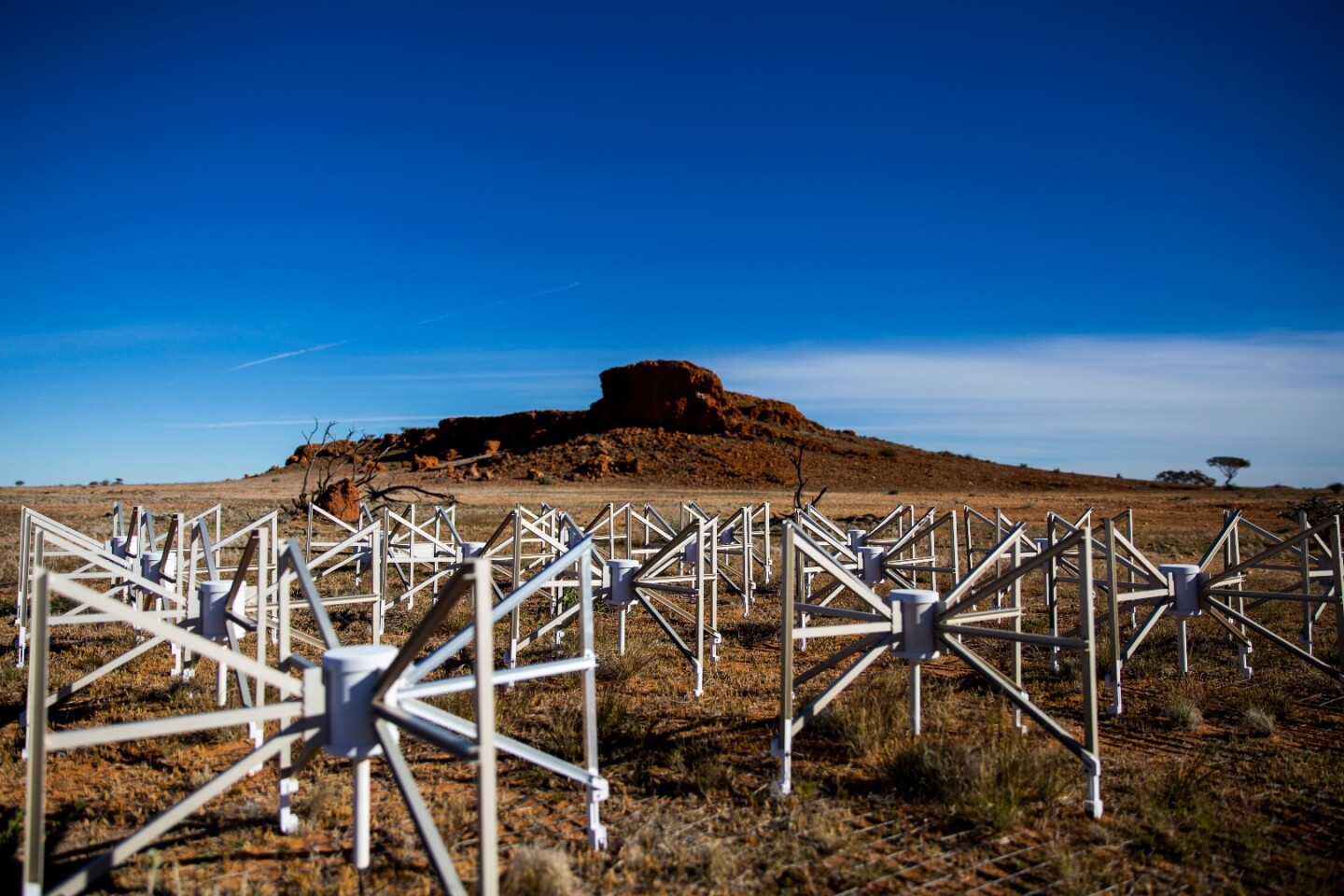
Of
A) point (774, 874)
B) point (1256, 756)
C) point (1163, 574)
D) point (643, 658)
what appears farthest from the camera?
point (643, 658)

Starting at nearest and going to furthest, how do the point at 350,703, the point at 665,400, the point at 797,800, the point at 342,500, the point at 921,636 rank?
1. the point at 350,703
2. the point at 797,800
3. the point at 921,636
4. the point at 342,500
5. the point at 665,400

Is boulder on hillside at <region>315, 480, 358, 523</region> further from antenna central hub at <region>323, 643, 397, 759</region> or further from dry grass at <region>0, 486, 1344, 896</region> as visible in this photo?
antenna central hub at <region>323, 643, 397, 759</region>

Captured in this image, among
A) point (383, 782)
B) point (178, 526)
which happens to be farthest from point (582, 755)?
point (178, 526)

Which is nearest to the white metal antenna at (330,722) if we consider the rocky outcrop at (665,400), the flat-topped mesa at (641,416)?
the flat-topped mesa at (641,416)

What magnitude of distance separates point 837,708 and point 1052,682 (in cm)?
284

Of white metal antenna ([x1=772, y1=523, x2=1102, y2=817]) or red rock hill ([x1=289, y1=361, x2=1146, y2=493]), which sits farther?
red rock hill ([x1=289, y1=361, x2=1146, y2=493])

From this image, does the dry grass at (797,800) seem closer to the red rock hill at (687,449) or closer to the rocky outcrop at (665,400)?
the red rock hill at (687,449)

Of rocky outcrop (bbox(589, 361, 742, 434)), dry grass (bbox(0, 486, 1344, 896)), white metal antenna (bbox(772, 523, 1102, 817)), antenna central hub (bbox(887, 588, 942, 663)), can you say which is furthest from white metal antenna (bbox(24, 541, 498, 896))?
rocky outcrop (bbox(589, 361, 742, 434))

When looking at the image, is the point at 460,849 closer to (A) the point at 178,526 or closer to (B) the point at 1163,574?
(A) the point at 178,526

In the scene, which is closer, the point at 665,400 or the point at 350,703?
the point at 350,703

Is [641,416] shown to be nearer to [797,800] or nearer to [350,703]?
[797,800]

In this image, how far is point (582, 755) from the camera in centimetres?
575

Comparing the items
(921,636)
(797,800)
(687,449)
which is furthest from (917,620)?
(687,449)

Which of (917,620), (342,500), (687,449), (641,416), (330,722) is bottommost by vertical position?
(330,722)
